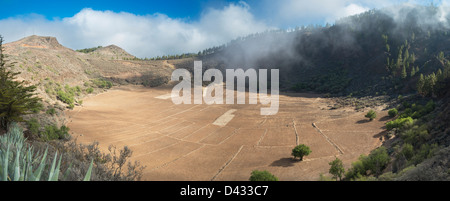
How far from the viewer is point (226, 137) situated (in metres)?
22.3

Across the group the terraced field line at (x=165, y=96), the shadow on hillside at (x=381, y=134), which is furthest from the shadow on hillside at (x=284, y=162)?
the terraced field line at (x=165, y=96)

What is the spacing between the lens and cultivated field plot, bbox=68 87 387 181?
1499 cm

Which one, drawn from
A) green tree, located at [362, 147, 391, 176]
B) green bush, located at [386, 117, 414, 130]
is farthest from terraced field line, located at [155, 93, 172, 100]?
green tree, located at [362, 147, 391, 176]

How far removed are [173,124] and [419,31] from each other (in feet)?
226

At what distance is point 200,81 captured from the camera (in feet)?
198

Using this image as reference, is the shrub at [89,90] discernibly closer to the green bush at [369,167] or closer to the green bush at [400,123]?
the green bush at [369,167]

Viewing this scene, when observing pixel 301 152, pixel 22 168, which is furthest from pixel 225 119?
pixel 22 168

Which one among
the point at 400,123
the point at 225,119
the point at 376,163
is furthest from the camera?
the point at 225,119

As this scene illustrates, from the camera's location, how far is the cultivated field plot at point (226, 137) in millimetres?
14991

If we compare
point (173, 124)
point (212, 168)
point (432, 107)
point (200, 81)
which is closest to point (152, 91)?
point (200, 81)

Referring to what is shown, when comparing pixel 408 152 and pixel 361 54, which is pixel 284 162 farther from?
pixel 361 54

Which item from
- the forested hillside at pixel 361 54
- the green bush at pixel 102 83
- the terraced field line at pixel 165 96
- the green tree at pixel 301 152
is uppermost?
the forested hillside at pixel 361 54
